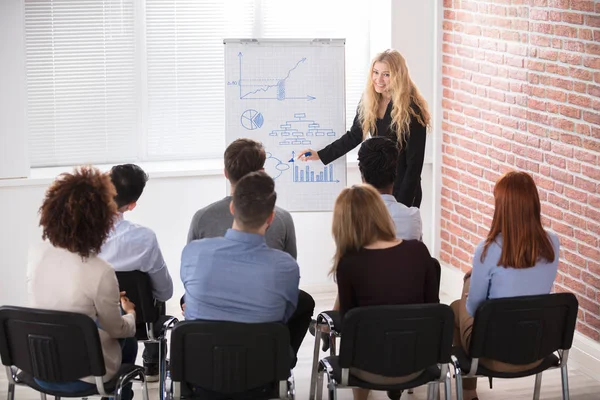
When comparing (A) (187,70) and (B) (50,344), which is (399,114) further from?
(B) (50,344)

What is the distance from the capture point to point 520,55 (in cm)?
521

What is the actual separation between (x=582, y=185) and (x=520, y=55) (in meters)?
0.92

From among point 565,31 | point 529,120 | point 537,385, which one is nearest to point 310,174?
point 529,120

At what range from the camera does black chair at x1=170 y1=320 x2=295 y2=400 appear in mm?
3158

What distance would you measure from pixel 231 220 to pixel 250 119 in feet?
4.84

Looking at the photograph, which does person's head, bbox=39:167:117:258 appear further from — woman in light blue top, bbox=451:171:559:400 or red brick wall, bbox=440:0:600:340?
red brick wall, bbox=440:0:600:340

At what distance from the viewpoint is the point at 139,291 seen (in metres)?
3.93

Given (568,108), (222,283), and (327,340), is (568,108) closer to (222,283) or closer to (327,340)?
(327,340)

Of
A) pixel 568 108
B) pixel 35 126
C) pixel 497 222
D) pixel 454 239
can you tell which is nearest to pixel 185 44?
pixel 35 126

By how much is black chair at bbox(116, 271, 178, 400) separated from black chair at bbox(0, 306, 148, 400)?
24.0 inches

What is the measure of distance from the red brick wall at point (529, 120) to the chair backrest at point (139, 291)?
7.61ft

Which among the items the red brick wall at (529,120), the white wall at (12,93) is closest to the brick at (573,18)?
the red brick wall at (529,120)

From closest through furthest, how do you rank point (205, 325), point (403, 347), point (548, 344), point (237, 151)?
point (205, 325), point (403, 347), point (548, 344), point (237, 151)

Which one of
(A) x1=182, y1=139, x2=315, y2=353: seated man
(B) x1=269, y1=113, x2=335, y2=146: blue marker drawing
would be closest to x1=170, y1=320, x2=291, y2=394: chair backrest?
(A) x1=182, y1=139, x2=315, y2=353: seated man
